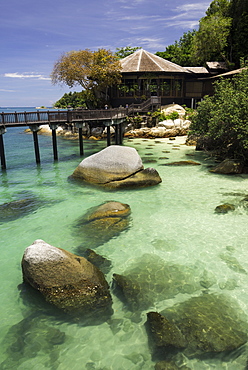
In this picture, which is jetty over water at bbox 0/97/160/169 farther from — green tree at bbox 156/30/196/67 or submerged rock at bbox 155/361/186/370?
green tree at bbox 156/30/196/67

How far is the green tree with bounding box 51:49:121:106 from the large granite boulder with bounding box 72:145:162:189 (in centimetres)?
2421

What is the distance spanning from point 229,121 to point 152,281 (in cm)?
1483

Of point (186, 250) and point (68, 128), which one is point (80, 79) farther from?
point (186, 250)

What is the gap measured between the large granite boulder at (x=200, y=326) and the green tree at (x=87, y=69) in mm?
35443

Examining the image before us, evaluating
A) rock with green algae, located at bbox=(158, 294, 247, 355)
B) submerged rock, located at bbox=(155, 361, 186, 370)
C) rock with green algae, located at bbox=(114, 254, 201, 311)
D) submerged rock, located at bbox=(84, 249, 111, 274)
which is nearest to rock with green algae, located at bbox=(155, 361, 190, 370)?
submerged rock, located at bbox=(155, 361, 186, 370)

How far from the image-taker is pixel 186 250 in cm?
895

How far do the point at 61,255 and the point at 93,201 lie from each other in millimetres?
6986

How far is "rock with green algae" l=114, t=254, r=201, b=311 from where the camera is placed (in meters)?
6.73

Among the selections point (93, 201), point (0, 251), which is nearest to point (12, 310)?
point (0, 251)

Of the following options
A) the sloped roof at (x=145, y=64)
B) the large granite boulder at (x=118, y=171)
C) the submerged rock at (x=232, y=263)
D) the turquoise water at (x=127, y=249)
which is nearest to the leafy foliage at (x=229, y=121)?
the turquoise water at (x=127, y=249)

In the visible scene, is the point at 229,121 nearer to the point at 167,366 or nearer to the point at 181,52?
the point at 167,366

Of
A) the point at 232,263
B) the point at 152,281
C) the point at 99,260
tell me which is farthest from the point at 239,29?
the point at 152,281

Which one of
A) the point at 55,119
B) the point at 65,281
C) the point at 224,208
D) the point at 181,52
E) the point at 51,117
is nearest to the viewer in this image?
the point at 65,281

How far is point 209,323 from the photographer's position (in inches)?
230
